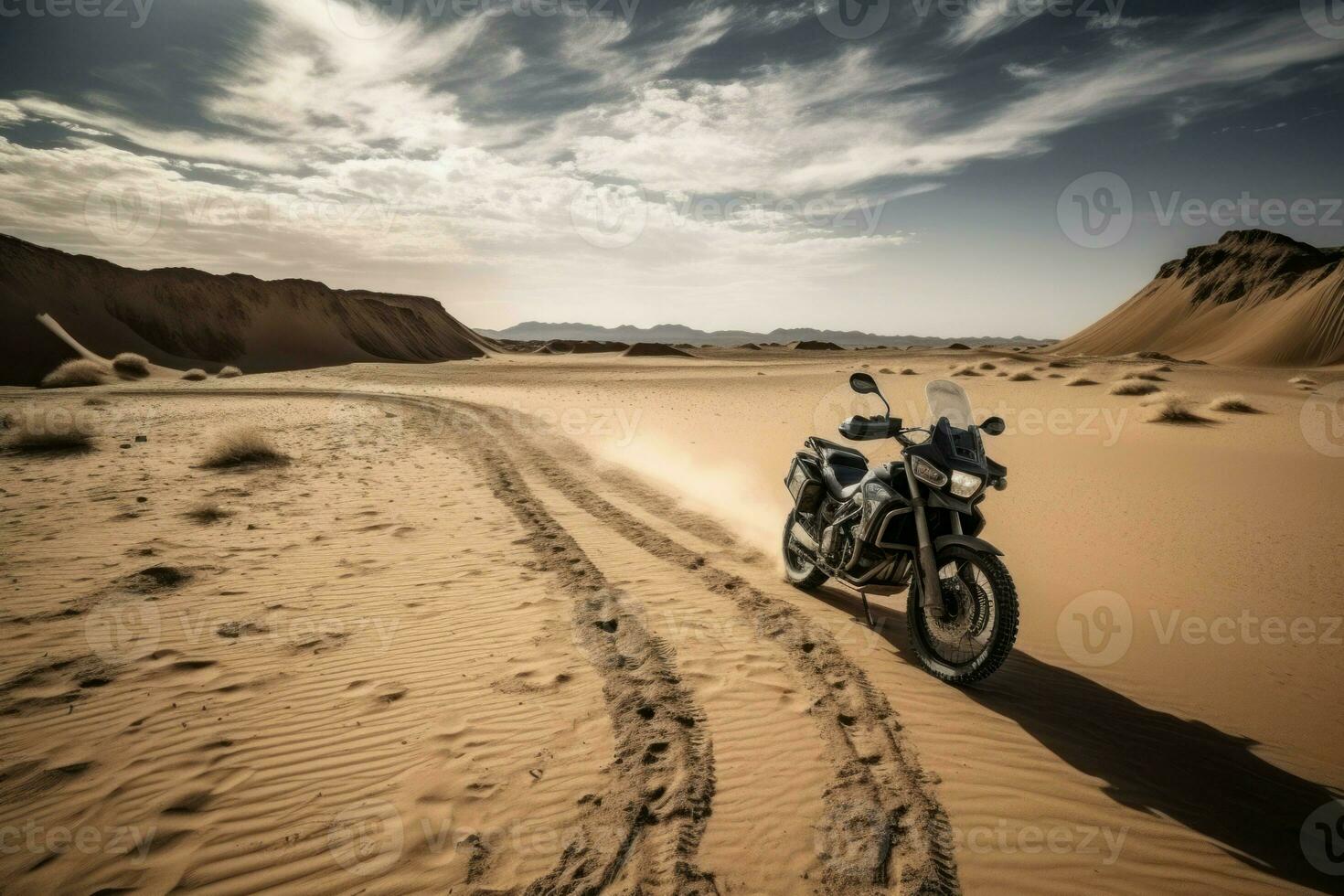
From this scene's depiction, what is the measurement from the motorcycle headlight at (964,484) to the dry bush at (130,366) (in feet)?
154

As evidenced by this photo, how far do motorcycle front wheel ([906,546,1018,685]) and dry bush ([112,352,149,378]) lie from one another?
4693 cm

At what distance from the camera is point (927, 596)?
13.6 feet

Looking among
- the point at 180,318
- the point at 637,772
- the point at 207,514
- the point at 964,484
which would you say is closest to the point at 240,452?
the point at 207,514

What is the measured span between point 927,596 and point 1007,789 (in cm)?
127

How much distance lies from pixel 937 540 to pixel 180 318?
253ft

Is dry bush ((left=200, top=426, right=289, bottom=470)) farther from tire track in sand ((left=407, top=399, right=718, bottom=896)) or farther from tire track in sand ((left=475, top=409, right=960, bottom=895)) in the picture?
tire track in sand ((left=475, top=409, right=960, bottom=895))

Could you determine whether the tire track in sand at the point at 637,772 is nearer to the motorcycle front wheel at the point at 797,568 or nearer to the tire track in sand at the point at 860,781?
the tire track in sand at the point at 860,781

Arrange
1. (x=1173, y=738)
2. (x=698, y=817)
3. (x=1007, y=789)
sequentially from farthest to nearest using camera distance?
(x=1173, y=738) → (x=1007, y=789) → (x=698, y=817)

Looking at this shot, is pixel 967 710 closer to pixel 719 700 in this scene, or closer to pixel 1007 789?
pixel 1007 789

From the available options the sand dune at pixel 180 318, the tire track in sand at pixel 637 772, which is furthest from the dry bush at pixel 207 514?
the sand dune at pixel 180 318

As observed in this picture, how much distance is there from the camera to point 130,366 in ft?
116

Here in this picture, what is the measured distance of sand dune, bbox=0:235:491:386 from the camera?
37.9 meters

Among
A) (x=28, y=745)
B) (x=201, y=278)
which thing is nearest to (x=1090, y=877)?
(x=28, y=745)

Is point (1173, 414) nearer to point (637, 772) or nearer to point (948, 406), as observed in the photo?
point (948, 406)
